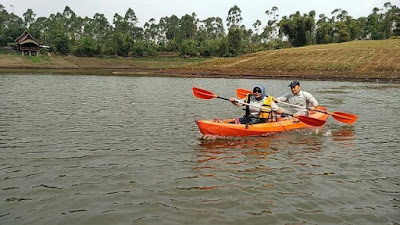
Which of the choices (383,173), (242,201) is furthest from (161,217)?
(383,173)

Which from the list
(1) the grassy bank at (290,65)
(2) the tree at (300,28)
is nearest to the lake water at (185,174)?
(1) the grassy bank at (290,65)

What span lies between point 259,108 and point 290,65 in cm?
4254

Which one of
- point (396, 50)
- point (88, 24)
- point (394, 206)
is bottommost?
point (394, 206)

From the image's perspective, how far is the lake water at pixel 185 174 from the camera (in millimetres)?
6172

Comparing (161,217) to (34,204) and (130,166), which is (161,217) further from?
(130,166)

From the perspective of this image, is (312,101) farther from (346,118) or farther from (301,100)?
(346,118)

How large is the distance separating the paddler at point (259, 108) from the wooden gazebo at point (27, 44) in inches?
2752

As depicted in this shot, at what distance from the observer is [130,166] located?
861 centimetres

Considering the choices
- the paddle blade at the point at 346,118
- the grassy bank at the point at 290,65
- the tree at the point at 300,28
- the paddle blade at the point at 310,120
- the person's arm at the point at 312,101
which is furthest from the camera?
the tree at the point at 300,28

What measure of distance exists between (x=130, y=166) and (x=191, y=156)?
1747 millimetres

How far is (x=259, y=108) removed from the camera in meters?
12.4

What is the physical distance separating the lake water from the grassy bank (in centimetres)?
3310

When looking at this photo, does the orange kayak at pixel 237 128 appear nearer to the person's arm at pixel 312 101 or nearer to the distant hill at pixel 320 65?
the person's arm at pixel 312 101

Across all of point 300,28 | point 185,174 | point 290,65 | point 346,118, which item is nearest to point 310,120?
point 346,118
